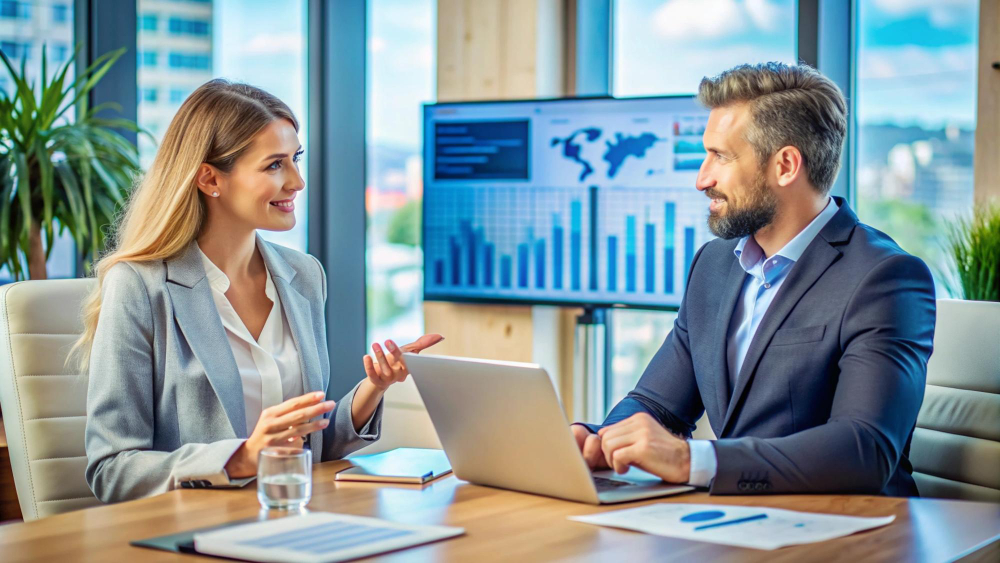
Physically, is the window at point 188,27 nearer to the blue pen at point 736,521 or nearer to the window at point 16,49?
the window at point 16,49

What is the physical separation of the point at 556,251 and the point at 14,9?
6.29ft

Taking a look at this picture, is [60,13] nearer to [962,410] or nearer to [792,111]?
[792,111]

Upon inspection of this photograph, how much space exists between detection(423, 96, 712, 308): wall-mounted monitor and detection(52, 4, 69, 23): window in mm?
1259

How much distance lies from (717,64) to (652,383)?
81.9 inches

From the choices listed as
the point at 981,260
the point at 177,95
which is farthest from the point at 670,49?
the point at 177,95

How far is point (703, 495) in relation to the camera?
151 centimetres

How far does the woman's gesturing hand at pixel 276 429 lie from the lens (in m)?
1.56

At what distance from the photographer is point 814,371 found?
1773 millimetres

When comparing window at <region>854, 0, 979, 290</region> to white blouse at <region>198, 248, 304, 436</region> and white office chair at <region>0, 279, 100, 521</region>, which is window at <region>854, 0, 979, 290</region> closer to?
A: white blouse at <region>198, 248, 304, 436</region>

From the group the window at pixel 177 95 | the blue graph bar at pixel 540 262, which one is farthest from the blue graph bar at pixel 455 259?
the window at pixel 177 95

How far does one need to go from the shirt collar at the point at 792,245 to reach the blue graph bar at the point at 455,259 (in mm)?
1710

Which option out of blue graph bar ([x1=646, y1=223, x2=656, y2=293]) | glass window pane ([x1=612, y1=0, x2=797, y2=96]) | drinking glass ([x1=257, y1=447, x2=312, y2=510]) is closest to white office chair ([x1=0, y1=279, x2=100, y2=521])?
drinking glass ([x1=257, y1=447, x2=312, y2=510])

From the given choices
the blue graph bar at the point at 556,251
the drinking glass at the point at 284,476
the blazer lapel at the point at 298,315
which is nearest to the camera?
the drinking glass at the point at 284,476

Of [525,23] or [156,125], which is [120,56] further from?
[525,23]
